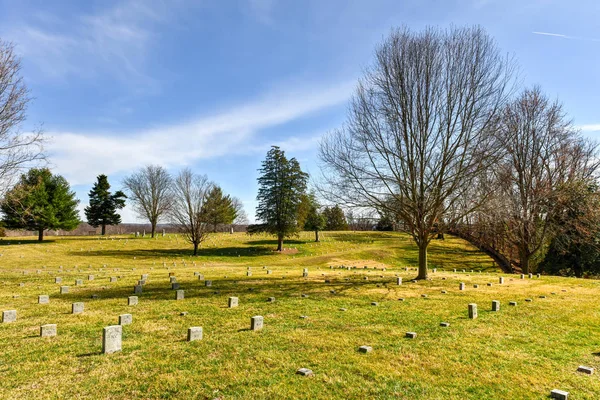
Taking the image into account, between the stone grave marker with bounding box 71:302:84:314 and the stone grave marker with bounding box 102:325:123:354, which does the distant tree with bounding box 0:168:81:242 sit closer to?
the stone grave marker with bounding box 71:302:84:314

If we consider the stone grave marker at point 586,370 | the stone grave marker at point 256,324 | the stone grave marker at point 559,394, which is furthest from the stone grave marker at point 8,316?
the stone grave marker at point 586,370

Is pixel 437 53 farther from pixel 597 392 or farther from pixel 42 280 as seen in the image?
pixel 42 280

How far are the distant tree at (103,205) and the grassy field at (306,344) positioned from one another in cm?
4746

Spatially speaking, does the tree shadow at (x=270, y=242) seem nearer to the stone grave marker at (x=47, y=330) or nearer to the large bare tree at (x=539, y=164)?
the large bare tree at (x=539, y=164)

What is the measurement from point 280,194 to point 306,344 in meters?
37.0

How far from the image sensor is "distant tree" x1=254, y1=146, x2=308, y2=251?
4266 centimetres

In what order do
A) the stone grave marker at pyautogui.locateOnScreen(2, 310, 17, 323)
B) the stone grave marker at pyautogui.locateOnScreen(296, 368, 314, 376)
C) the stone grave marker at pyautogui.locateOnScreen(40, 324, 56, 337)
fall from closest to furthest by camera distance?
the stone grave marker at pyautogui.locateOnScreen(296, 368, 314, 376) → the stone grave marker at pyautogui.locateOnScreen(40, 324, 56, 337) → the stone grave marker at pyautogui.locateOnScreen(2, 310, 17, 323)

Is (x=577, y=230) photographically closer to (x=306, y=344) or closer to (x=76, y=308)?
(x=306, y=344)

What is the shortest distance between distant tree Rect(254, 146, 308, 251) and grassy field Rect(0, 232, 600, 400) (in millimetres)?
28274

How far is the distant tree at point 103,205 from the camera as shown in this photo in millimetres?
56156

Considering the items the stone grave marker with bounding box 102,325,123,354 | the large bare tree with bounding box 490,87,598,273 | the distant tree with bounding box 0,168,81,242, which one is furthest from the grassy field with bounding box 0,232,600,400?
the distant tree with bounding box 0,168,81,242

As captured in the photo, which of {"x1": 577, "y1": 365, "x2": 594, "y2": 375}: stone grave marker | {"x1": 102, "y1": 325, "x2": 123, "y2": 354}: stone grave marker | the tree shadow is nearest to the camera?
{"x1": 577, "y1": 365, "x2": 594, "y2": 375}: stone grave marker

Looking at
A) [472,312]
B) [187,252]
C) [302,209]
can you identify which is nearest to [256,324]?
[472,312]

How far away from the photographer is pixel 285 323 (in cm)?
837
